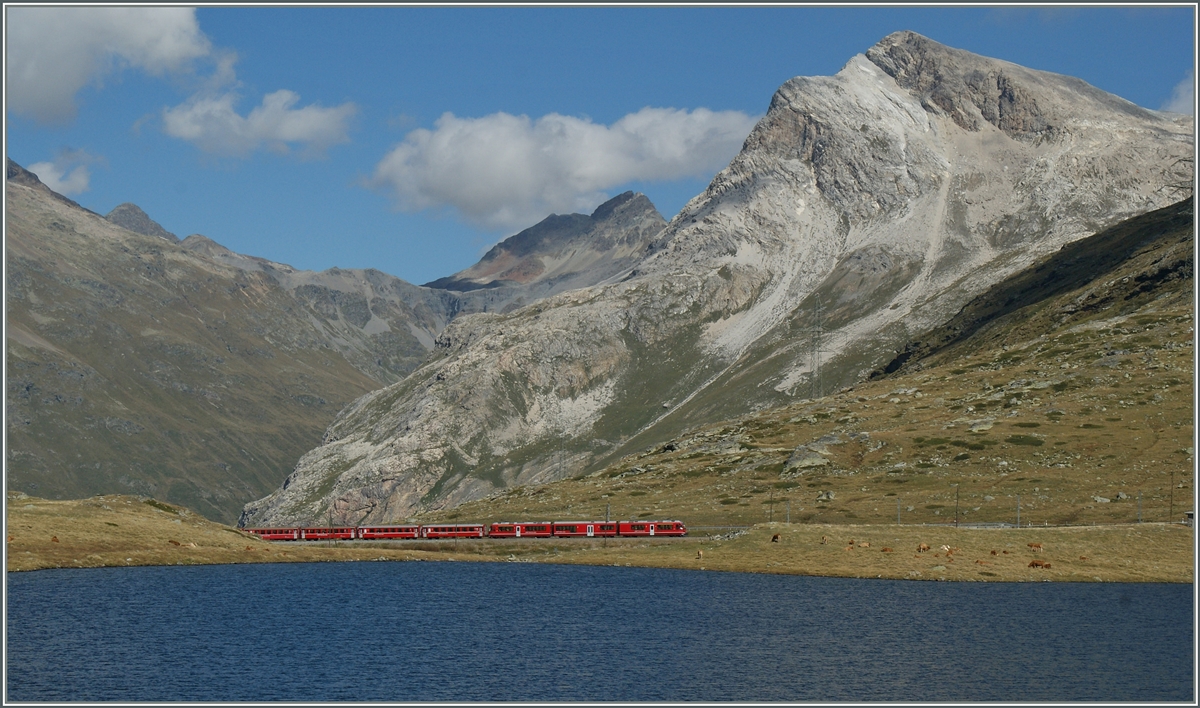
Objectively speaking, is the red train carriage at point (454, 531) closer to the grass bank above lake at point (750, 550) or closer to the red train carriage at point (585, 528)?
the grass bank above lake at point (750, 550)

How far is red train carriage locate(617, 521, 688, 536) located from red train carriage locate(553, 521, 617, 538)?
4.25 feet

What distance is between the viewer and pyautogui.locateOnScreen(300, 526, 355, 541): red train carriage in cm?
18000

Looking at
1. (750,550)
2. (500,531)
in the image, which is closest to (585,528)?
(500,531)

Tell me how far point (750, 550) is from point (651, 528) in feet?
77.8

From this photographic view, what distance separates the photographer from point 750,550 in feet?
442

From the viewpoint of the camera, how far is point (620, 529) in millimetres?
157750

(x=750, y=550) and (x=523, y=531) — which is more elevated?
(x=523, y=531)

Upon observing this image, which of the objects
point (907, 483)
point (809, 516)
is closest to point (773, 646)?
point (809, 516)

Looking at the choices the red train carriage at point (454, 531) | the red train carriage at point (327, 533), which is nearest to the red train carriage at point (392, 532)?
the red train carriage at point (454, 531)

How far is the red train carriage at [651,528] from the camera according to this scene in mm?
155125

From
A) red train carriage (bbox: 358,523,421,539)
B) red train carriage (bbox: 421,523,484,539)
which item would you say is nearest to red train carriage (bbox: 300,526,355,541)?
red train carriage (bbox: 358,523,421,539)

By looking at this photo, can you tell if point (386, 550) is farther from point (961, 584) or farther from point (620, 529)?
point (961, 584)

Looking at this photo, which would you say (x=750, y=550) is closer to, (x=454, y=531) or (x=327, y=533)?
(x=454, y=531)

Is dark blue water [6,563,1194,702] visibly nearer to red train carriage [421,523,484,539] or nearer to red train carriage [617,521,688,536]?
red train carriage [617,521,688,536]
